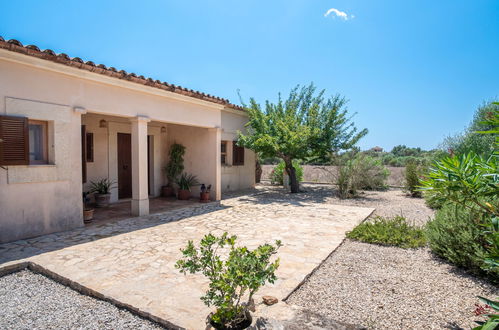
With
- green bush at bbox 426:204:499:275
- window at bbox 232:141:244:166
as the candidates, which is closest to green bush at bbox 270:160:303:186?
window at bbox 232:141:244:166

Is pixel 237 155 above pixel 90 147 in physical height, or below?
below

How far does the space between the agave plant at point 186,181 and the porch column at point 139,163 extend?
10.1 ft

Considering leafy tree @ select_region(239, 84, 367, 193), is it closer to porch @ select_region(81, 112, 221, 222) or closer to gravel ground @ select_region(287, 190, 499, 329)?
porch @ select_region(81, 112, 221, 222)

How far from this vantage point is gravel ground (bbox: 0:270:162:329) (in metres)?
2.88

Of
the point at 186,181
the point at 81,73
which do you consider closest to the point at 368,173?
the point at 186,181

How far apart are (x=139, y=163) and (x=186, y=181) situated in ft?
11.2

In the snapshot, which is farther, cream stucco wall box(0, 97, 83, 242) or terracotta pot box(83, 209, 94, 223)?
terracotta pot box(83, 209, 94, 223)

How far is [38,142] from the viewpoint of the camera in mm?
6062

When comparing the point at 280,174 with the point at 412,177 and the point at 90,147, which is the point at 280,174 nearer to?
the point at 412,177

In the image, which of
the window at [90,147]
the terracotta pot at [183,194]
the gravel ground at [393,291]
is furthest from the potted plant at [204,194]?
the gravel ground at [393,291]

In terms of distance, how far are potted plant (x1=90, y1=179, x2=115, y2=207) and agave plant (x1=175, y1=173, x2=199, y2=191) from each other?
2629 millimetres

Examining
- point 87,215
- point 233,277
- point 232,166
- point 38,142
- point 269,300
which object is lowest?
point 269,300

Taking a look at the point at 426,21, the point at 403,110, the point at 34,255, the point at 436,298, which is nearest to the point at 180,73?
the point at 34,255

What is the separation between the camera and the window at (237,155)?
45.4 ft
